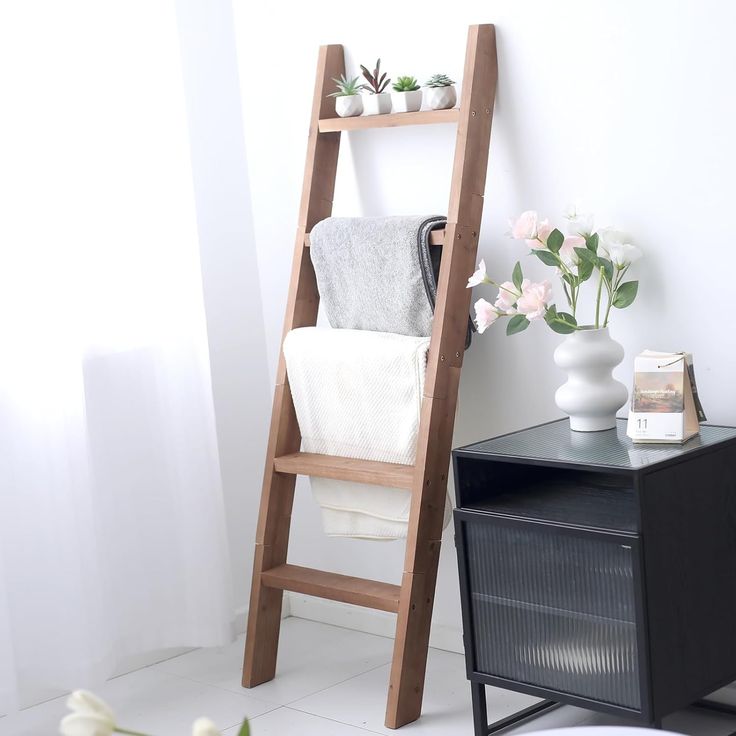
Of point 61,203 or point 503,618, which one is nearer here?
point 503,618

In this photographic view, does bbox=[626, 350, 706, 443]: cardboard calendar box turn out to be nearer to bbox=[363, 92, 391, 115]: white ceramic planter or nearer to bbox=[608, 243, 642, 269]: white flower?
bbox=[608, 243, 642, 269]: white flower

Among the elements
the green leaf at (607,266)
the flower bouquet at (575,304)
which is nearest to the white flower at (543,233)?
the flower bouquet at (575,304)

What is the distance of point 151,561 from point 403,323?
78 cm

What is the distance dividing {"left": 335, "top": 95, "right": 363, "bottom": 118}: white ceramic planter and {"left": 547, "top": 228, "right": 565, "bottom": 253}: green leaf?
589mm

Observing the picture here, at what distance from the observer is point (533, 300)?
1.92m

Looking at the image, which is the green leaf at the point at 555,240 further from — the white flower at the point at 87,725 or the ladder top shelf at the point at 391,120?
the white flower at the point at 87,725

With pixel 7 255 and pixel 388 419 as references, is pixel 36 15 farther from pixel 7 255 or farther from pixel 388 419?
pixel 388 419

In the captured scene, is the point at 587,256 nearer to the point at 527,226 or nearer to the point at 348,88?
the point at 527,226

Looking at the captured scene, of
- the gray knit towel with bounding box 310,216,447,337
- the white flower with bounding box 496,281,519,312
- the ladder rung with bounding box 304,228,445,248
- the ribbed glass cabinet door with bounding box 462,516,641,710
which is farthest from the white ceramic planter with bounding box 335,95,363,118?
the ribbed glass cabinet door with bounding box 462,516,641,710

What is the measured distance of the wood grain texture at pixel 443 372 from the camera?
2.09 meters

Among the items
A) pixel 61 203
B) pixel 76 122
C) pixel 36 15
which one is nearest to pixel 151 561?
pixel 61 203

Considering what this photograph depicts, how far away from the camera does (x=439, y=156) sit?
7.53 ft

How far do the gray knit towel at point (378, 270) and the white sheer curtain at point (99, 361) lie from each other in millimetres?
328

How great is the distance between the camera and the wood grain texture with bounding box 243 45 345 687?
239cm
